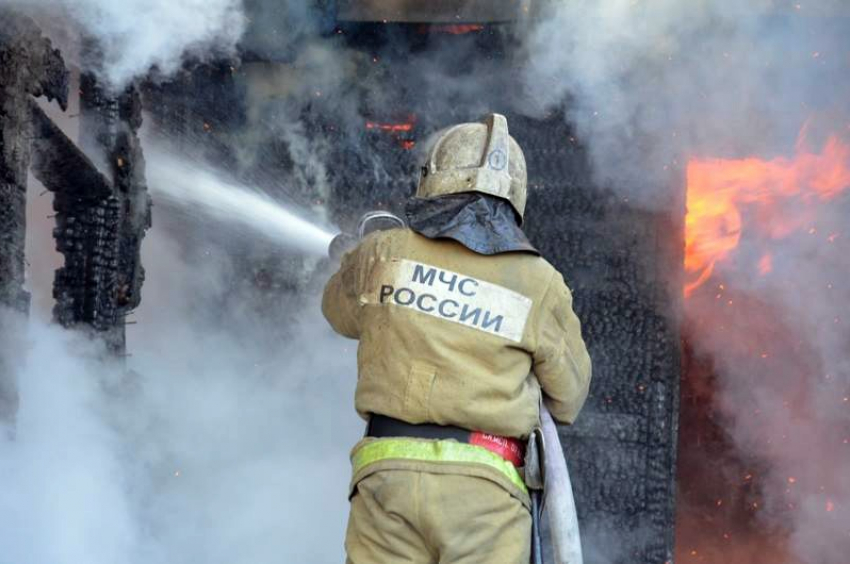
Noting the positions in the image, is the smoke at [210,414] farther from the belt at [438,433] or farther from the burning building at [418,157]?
the belt at [438,433]

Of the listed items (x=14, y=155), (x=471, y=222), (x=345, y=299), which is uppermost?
(x=14, y=155)

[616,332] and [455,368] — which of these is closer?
[455,368]

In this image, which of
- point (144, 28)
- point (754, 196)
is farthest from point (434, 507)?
point (754, 196)

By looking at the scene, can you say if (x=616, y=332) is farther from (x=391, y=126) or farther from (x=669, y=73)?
(x=391, y=126)

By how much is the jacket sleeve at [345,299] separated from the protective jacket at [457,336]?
61 millimetres

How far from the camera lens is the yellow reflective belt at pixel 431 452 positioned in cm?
360

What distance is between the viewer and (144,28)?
17.3 feet

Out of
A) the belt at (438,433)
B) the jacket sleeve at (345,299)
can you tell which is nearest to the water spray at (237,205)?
the jacket sleeve at (345,299)

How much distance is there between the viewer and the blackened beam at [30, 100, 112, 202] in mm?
4785

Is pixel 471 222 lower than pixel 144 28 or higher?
lower

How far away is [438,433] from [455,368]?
23cm

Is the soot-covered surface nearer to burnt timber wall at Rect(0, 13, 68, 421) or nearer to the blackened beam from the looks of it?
the blackened beam

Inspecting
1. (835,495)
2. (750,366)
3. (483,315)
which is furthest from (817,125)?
(483,315)

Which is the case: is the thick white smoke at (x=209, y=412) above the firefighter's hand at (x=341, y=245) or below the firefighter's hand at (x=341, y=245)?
below
